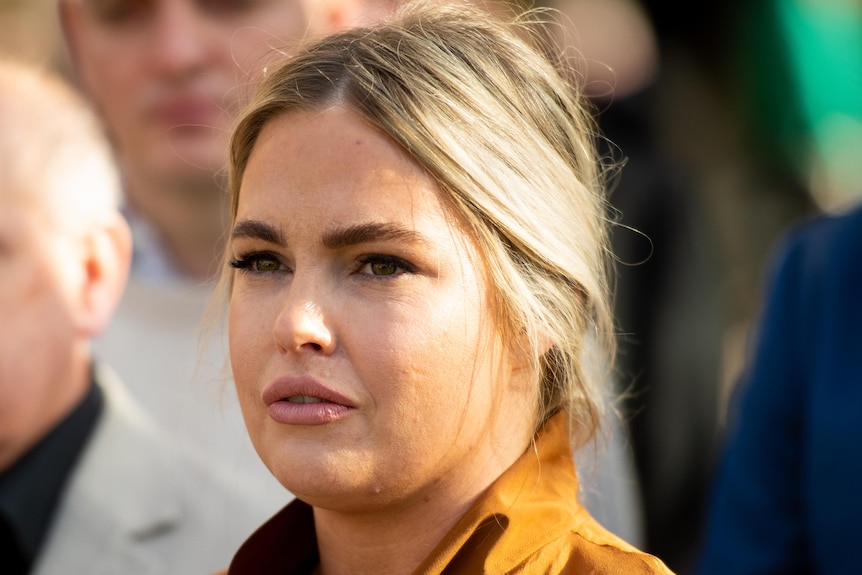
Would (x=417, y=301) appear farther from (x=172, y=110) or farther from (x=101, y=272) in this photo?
(x=172, y=110)

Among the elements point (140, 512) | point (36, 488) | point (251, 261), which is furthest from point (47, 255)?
point (251, 261)

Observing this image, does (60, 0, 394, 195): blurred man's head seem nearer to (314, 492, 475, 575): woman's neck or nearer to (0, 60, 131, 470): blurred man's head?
(0, 60, 131, 470): blurred man's head

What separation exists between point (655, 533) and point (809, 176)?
289 cm

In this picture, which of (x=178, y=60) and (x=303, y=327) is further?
(x=178, y=60)

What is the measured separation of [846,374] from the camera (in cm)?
275

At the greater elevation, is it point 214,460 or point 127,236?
point 127,236

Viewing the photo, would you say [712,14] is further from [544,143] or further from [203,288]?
[544,143]

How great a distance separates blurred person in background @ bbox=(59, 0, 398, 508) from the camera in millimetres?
3383

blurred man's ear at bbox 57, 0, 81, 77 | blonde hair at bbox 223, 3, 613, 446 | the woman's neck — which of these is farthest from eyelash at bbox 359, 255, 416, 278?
blurred man's ear at bbox 57, 0, 81, 77

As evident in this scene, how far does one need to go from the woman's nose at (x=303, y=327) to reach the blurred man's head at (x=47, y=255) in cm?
117

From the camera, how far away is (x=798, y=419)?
289 cm

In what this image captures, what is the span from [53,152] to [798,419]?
1.99 m

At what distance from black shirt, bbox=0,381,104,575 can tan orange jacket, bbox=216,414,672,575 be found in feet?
3.38

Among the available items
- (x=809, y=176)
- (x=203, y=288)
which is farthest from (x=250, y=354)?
(x=809, y=176)
